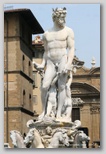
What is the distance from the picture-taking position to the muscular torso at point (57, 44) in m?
7.60

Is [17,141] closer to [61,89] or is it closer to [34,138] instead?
[34,138]

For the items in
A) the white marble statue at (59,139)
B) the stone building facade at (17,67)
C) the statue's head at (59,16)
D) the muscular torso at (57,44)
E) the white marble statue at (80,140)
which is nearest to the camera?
the white marble statue at (59,139)

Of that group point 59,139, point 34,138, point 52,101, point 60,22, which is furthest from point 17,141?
point 60,22

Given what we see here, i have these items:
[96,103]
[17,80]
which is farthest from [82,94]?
[17,80]

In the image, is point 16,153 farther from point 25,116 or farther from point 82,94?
point 82,94

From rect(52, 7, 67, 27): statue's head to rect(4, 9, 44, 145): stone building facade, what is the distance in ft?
33.2

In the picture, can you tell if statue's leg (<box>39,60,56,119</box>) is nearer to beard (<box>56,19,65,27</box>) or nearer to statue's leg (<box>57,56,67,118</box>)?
statue's leg (<box>57,56,67,118</box>)

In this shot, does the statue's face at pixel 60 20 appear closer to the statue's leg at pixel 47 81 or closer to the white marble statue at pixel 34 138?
the statue's leg at pixel 47 81

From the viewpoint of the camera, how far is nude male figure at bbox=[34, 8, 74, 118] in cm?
751

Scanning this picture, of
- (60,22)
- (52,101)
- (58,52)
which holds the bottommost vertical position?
(52,101)

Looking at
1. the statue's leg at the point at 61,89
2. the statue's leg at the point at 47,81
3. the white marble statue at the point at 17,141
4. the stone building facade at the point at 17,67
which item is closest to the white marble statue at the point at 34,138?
the white marble statue at the point at 17,141

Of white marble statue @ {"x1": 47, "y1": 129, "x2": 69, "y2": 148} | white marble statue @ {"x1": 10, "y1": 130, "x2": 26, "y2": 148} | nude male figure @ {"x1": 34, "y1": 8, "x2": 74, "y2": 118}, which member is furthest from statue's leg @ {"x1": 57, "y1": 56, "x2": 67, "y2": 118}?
white marble statue @ {"x1": 10, "y1": 130, "x2": 26, "y2": 148}

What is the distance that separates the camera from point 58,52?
760 cm

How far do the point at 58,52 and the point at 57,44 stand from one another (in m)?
0.10
